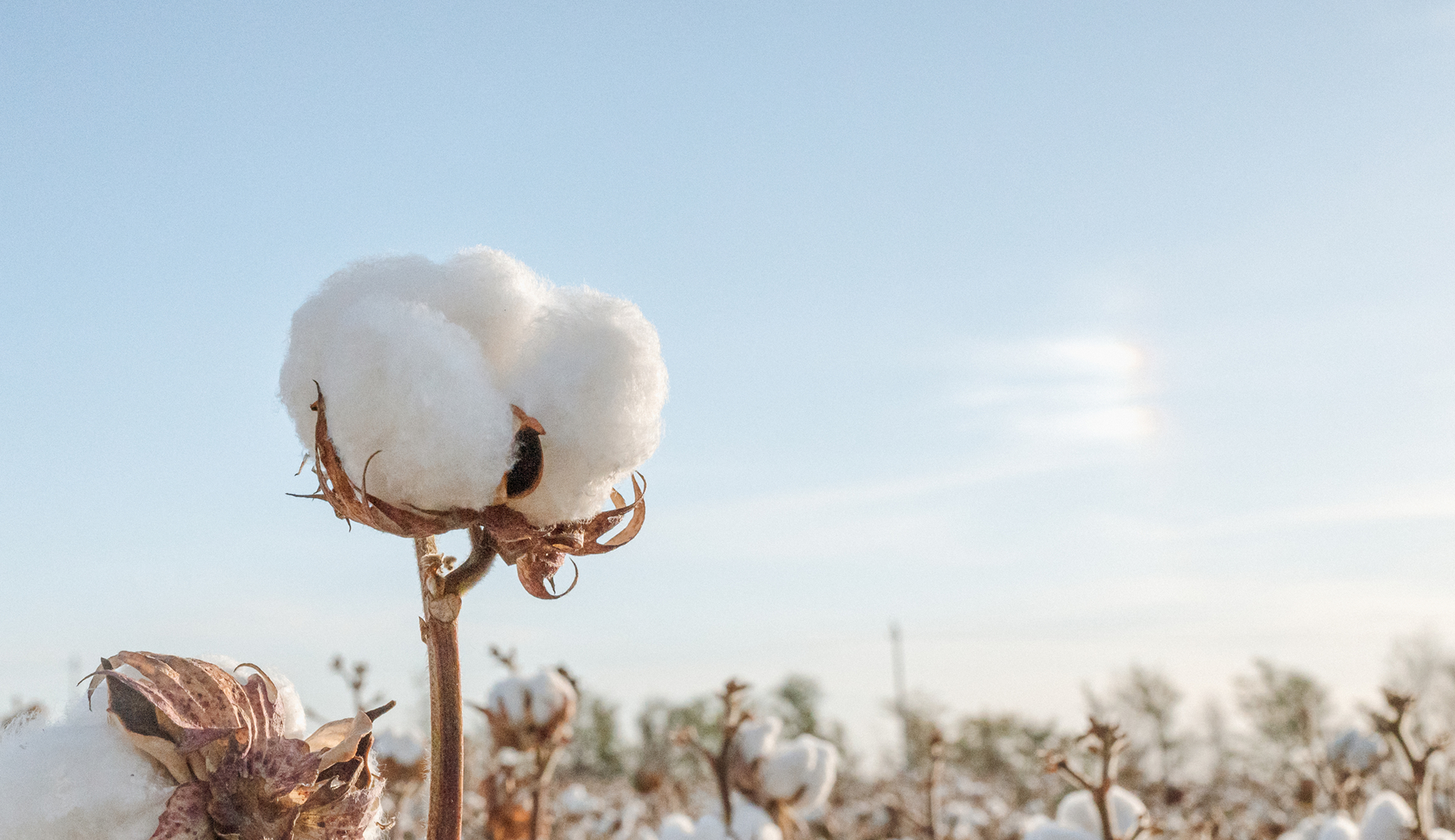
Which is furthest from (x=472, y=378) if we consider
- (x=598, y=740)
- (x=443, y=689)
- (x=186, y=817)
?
(x=598, y=740)

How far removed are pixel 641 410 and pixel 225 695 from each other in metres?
0.40

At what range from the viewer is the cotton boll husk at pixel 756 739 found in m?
3.05

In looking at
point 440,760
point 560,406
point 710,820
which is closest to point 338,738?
point 440,760

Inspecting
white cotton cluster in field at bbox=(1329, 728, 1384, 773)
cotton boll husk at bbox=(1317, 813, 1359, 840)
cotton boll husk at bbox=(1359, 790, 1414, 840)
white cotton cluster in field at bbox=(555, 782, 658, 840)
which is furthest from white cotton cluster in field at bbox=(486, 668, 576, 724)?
white cotton cluster in field at bbox=(1329, 728, 1384, 773)

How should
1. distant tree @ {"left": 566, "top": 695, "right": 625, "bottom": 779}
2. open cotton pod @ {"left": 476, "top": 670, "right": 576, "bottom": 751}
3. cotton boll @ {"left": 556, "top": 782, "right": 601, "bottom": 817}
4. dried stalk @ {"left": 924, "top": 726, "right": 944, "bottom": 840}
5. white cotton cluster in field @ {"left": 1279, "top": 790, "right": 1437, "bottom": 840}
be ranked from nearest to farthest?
white cotton cluster in field @ {"left": 1279, "top": 790, "right": 1437, "bottom": 840}
open cotton pod @ {"left": 476, "top": 670, "right": 576, "bottom": 751}
dried stalk @ {"left": 924, "top": 726, "right": 944, "bottom": 840}
cotton boll @ {"left": 556, "top": 782, "right": 601, "bottom": 817}
distant tree @ {"left": 566, "top": 695, "right": 625, "bottom": 779}

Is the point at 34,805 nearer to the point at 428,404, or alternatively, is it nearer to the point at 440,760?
the point at 440,760

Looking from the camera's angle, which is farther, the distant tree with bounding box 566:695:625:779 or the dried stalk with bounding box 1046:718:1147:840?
the distant tree with bounding box 566:695:625:779

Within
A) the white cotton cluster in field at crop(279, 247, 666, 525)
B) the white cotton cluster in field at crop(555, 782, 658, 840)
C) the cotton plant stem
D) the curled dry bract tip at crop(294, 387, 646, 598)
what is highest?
the white cotton cluster in field at crop(279, 247, 666, 525)

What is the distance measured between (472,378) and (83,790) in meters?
0.43

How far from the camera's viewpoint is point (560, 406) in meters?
0.95

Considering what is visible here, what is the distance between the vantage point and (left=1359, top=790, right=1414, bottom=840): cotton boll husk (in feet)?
8.29

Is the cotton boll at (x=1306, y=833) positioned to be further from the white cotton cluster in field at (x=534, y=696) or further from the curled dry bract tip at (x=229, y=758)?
the curled dry bract tip at (x=229, y=758)

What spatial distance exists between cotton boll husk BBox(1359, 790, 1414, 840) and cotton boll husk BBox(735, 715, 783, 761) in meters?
1.40

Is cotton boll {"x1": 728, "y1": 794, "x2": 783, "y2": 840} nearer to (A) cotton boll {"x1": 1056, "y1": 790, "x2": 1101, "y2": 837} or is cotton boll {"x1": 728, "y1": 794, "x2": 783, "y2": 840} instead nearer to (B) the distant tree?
(A) cotton boll {"x1": 1056, "y1": 790, "x2": 1101, "y2": 837}
